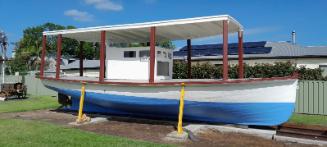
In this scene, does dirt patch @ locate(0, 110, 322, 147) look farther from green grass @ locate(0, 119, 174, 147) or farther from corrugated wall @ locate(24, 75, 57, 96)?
corrugated wall @ locate(24, 75, 57, 96)

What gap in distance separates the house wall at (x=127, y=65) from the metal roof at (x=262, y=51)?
1079 cm

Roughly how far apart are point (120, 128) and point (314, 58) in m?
13.9

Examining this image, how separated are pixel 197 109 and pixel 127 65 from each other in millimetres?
3605

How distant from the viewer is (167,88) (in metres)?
10.2

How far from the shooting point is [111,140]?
26.9 feet

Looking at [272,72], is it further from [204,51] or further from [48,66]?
[48,66]

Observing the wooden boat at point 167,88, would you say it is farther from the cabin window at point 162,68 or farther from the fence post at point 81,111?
the fence post at point 81,111

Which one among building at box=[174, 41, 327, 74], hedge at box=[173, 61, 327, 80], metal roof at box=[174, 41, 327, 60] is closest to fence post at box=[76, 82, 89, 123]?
hedge at box=[173, 61, 327, 80]

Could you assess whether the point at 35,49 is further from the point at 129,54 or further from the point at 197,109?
the point at 197,109

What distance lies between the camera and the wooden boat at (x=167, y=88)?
30.7ft

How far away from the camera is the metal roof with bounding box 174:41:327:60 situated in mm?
21125

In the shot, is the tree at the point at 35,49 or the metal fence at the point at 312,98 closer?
the metal fence at the point at 312,98

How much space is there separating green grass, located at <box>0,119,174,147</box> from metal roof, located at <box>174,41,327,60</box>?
15.0 m

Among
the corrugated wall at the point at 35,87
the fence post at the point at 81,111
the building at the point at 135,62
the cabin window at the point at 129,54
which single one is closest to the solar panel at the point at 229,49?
the corrugated wall at the point at 35,87
